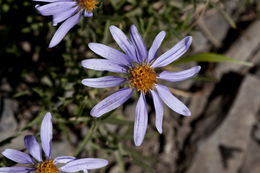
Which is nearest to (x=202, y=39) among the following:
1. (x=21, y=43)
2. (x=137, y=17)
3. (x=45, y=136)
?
(x=137, y=17)

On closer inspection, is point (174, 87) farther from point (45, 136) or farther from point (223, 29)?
point (45, 136)

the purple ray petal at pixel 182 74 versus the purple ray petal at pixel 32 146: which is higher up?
the purple ray petal at pixel 32 146

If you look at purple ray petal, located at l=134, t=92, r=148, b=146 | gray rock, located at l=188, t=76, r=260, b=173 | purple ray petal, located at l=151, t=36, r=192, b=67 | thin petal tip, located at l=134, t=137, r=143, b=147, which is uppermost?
purple ray petal, located at l=151, t=36, r=192, b=67

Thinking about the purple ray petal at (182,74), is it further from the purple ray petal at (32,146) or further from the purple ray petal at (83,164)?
the purple ray petal at (32,146)

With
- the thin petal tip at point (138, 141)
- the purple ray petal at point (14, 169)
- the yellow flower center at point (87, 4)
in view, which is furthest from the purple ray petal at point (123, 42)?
the purple ray petal at point (14, 169)

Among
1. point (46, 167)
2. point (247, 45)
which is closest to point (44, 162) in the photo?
point (46, 167)

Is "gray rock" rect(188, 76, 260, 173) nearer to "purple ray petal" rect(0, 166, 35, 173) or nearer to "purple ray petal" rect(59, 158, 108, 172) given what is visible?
"purple ray petal" rect(59, 158, 108, 172)

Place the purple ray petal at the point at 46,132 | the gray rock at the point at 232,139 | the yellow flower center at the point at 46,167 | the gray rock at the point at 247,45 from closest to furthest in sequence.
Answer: the purple ray petal at the point at 46,132 → the yellow flower center at the point at 46,167 → the gray rock at the point at 232,139 → the gray rock at the point at 247,45

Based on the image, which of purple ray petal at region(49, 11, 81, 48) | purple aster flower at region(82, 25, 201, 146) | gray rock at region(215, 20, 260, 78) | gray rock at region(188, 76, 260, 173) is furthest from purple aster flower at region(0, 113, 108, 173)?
gray rock at region(215, 20, 260, 78)

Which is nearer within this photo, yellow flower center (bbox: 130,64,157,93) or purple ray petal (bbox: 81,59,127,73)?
purple ray petal (bbox: 81,59,127,73)
